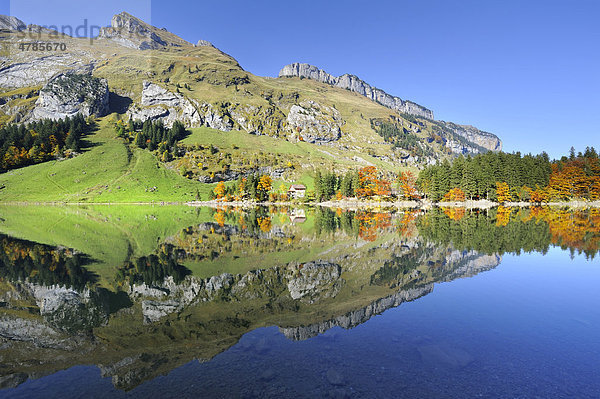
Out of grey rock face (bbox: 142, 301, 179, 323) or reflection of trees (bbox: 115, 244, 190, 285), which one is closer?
grey rock face (bbox: 142, 301, 179, 323)

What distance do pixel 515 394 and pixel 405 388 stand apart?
3.52 m

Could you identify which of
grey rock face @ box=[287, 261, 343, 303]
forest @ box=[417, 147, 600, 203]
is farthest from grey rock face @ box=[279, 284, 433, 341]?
forest @ box=[417, 147, 600, 203]

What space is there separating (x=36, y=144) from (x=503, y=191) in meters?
247

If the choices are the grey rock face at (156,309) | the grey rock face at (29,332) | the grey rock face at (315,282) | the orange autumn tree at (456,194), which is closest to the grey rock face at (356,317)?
the grey rock face at (315,282)

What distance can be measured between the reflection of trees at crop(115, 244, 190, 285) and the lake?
20 cm

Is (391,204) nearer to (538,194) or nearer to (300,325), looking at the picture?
(538,194)

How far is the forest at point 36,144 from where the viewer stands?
15862 centimetres

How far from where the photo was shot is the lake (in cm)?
1024

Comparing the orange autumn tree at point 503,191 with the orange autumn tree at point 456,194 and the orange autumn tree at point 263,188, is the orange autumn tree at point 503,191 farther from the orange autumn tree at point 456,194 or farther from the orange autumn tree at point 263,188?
the orange autumn tree at point 263,188

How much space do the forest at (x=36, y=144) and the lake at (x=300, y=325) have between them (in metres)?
181

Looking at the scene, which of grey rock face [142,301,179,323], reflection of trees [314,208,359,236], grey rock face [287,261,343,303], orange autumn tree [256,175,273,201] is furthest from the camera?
orange autumn tree [256,175,273,201]

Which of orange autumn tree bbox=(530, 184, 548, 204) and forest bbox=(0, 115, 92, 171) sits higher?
forest bbox=(0, 115, 92, 171)

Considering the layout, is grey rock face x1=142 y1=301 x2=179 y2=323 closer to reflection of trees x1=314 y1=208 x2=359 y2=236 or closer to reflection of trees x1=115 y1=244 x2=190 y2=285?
reflection of trees x1=115 y1=244 x2=190 y2=285

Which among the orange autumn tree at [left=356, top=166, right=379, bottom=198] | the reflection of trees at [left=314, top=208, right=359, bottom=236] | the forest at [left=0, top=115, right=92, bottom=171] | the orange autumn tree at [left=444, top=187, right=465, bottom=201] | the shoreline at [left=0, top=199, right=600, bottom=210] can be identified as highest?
the forest at [left=0, top=115, right=92, bottom=171]
